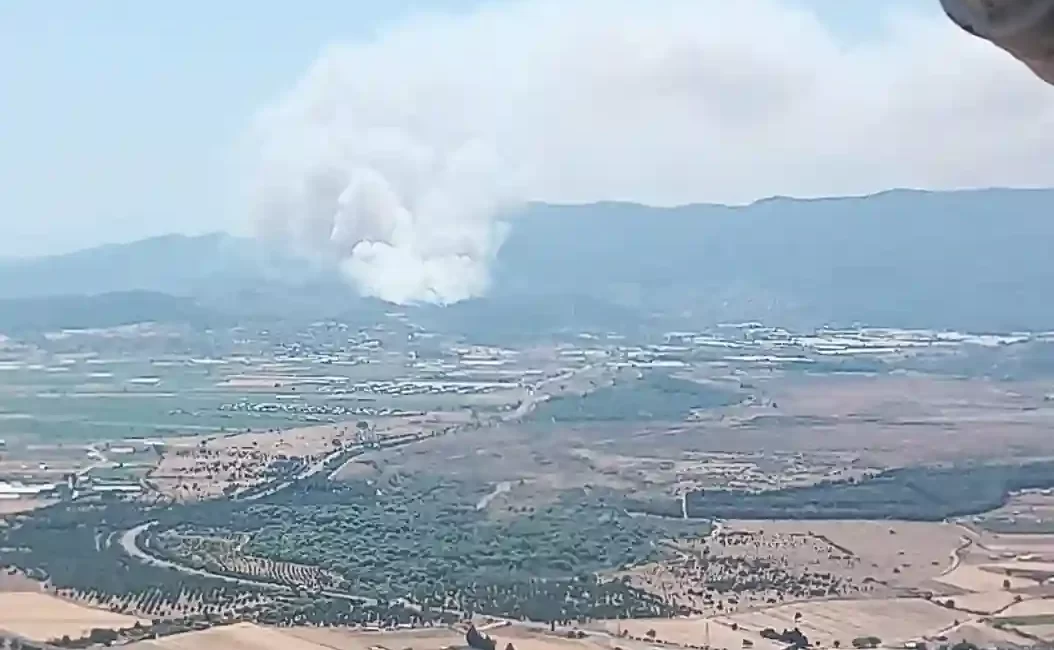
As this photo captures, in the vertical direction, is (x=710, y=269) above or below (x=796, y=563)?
Answer: above

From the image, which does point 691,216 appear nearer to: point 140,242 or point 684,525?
point 140,242

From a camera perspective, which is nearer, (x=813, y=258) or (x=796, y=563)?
(x=796, y=563)

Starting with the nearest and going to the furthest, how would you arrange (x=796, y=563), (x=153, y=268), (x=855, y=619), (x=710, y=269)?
(x=855, y=619) → (x=796, y=563) → (x=710, y=269) → (x=153, y=268)

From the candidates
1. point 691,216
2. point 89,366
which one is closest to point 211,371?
point 89,366

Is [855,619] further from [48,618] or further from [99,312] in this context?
[99,312]

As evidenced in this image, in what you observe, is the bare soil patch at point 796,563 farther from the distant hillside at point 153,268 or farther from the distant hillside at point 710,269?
the distant hillside at point 153,268

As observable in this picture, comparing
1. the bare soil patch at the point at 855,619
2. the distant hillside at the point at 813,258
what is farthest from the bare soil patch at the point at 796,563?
the distant hillside at the point at 813,258

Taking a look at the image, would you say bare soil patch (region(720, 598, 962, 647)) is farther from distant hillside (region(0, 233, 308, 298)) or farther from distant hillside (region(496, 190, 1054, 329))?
distant hillside (region(0, 233, 308, 298))

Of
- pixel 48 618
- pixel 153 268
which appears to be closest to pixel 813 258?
pixel 153 268

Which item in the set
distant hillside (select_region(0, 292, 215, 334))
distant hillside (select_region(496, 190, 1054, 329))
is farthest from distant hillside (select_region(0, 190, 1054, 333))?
distant hillside (select_region(0, 292, 215, 334))
